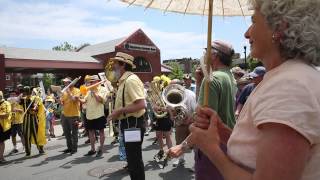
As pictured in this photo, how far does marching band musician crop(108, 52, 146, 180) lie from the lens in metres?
4.84

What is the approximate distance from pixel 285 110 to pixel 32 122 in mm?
9776

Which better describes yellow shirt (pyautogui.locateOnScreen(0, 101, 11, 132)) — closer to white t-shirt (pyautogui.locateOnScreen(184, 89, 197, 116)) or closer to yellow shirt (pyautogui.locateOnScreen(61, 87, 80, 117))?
yellow shirt (pyautogui.locateOnScreen(61, 87, 80, 117))

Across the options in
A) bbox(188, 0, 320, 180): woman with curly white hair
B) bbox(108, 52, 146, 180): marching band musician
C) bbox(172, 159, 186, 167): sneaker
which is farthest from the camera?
bbox(172, 159, 186, 167): sneaker

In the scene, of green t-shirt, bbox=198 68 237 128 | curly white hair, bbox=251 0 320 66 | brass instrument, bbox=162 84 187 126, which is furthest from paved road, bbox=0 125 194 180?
curly white hair, bbox=251 0 320 66

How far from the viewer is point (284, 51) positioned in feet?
4.67

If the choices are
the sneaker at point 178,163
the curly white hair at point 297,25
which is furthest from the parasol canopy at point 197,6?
the sneaker at point 178,163

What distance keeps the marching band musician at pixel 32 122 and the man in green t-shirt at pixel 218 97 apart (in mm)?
7592

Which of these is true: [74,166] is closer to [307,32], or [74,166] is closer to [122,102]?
[122,102]

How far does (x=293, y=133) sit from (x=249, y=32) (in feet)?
1.73

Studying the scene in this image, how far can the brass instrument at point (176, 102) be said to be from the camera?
5.95 m

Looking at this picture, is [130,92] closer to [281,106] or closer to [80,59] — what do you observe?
[281,106]

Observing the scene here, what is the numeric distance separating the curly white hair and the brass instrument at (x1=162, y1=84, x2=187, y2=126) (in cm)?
453

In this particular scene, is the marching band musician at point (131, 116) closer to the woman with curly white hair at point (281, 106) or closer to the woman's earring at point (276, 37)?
the woman with curly white hair at point (281, 106)

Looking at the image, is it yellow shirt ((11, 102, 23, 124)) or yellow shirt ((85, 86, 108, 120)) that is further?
yellow shirt ((11, 102, 23, 124))
